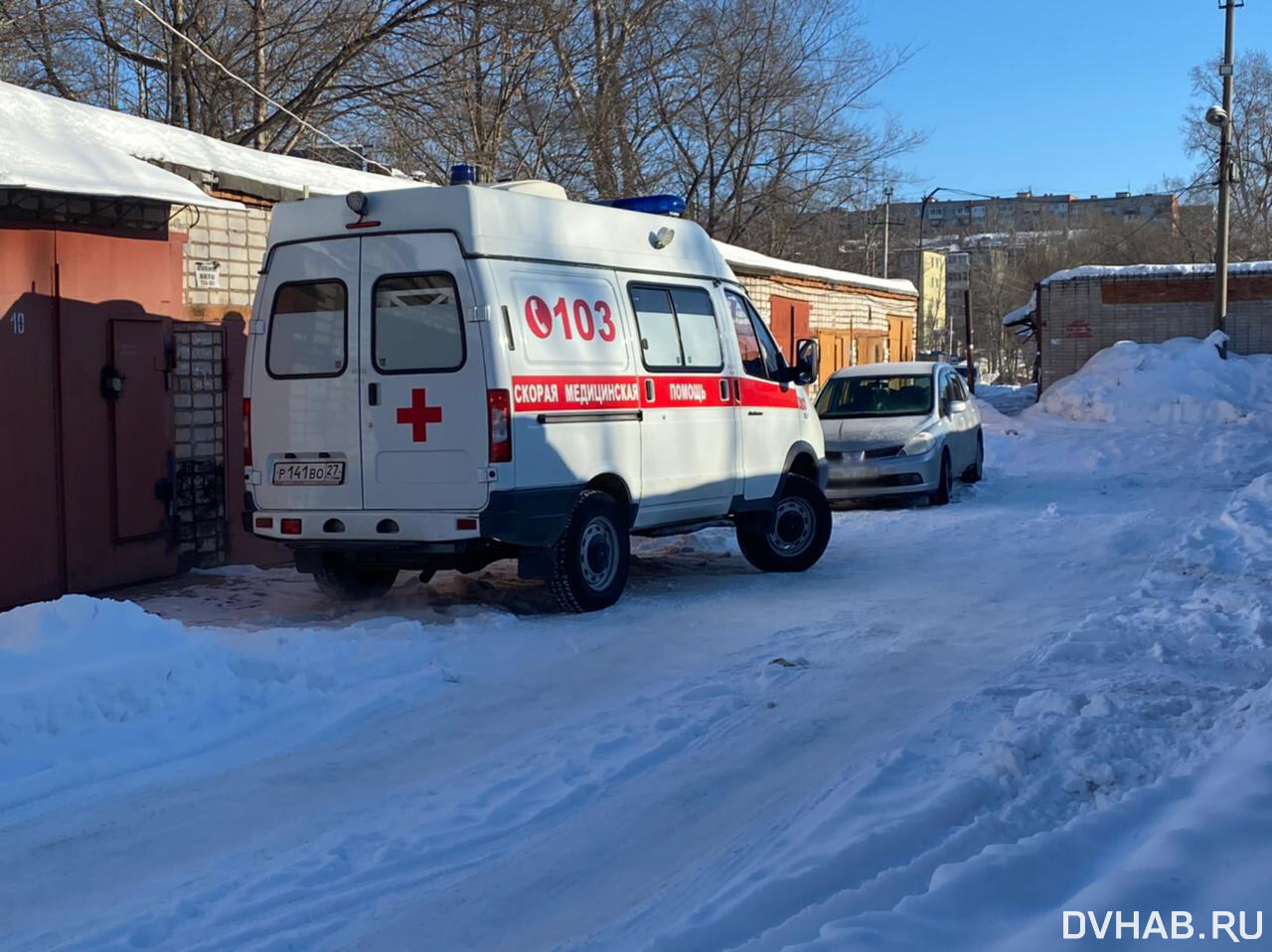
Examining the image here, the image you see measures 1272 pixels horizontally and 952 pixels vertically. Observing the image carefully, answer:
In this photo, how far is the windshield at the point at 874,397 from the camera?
1684cm

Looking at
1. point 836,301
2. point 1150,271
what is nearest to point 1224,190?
point 1150,271

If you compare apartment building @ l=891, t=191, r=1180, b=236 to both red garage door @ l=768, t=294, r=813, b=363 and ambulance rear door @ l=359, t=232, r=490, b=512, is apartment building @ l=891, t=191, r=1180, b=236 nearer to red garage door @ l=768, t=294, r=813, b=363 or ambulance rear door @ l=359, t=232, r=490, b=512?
red garage door @ l=768, t=294, r=813, b=363

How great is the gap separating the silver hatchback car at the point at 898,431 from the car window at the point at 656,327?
5268 millimetres

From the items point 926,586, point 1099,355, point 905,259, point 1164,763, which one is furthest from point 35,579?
point 905,259

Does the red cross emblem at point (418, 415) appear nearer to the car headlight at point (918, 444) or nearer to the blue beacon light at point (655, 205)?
the blue beacon light at point (655, 205)

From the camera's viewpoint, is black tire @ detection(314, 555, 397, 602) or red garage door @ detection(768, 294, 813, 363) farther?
red garage door @ detection(768, 294, 813, 363)

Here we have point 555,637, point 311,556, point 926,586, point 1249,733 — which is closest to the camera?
point 1249,733

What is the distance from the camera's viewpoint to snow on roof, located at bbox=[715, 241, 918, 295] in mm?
22062

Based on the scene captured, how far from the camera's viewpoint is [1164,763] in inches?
204

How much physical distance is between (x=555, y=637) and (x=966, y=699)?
106 inches

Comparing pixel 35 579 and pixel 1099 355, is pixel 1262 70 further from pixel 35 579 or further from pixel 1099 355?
pixel 35 579

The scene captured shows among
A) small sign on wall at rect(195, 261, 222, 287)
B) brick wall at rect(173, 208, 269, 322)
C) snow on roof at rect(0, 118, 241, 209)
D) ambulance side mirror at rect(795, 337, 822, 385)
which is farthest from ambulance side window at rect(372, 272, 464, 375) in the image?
ambulance side mirror at rect(795, 337, 822, 385)

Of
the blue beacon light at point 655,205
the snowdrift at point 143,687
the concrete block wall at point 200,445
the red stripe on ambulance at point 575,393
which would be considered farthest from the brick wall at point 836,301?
the snowdrift at point 143,687

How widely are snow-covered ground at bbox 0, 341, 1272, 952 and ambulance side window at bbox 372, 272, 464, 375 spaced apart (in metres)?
1.61
